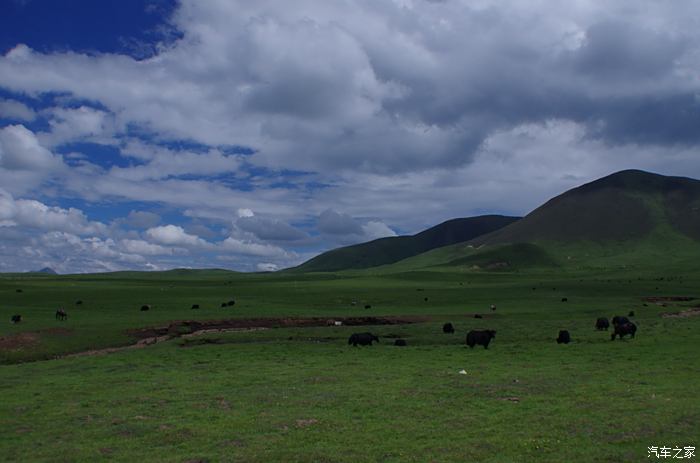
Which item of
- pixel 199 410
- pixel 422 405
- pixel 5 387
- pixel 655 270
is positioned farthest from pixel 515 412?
pixel 655 270

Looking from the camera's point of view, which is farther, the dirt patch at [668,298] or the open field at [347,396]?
the dirt patch at [668,298]

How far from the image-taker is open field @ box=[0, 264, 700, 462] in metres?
15.0

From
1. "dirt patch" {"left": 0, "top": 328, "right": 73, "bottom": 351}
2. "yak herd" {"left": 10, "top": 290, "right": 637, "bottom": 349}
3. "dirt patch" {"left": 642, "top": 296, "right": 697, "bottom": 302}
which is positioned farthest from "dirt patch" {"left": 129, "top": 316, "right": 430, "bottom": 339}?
"dirt patch" {"left": 642, "top": 296, "right": 697, "bottom": 302}

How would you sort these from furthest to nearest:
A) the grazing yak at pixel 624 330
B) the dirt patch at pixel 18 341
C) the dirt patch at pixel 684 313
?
1. the dirt patch at pixel 684 313
2. the grazing yak at pixel 624 330
3. the dirt patch at pixel 18 341

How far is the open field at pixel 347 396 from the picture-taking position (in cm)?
1502

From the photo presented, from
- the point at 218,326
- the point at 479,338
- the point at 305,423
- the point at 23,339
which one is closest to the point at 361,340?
the point at 479,338

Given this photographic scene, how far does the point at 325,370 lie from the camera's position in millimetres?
28922

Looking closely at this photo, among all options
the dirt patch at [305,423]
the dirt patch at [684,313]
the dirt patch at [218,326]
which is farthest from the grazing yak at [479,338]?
the dirt patch at [684,313]

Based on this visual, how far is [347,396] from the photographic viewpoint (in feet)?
71.2

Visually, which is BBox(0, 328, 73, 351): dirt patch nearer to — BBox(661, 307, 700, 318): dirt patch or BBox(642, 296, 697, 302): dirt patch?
BBox(661, 307, 700, 318): dirt patch

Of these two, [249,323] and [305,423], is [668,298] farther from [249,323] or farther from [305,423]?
[305,423]

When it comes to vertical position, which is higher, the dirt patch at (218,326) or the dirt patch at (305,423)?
the dirt patch at (305,423)

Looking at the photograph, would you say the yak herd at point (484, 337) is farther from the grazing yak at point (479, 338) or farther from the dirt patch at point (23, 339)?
the dirt patch at point (23, 339)

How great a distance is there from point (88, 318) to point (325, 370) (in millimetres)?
37269
